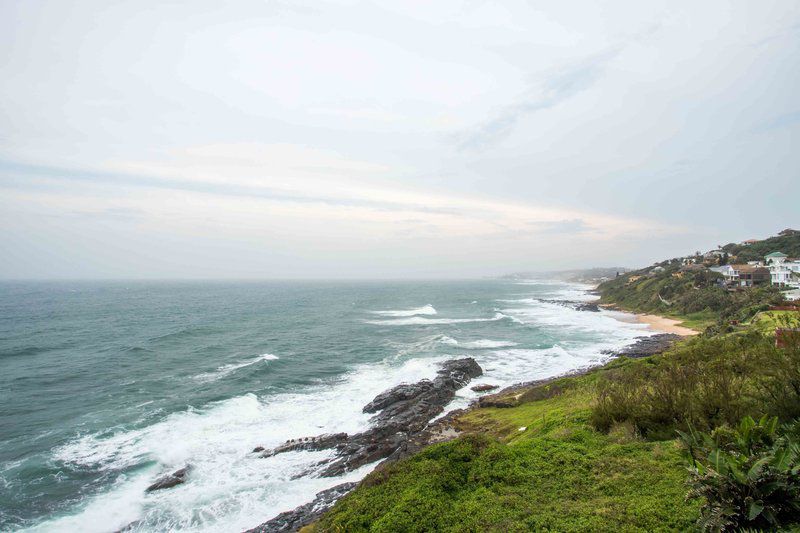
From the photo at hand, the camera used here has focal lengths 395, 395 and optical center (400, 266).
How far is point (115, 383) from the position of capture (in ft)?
102

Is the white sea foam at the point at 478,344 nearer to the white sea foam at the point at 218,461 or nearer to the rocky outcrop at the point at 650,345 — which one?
the rocky outcrop at the point at 650,345

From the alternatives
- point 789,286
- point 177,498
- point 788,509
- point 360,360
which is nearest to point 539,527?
point 788,509

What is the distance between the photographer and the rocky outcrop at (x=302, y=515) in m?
13.9

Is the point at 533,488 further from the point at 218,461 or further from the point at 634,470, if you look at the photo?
the point at 218,461

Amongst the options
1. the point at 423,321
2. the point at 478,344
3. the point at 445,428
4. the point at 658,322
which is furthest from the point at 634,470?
the point at 658,322

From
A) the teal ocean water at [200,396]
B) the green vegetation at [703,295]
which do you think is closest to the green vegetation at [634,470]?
the teal ocean water at [200,396]

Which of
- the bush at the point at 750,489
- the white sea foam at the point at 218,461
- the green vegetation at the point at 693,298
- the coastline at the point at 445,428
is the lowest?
the white sea foam at the point at 218,461

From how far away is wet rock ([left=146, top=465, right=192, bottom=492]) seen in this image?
1689 cm

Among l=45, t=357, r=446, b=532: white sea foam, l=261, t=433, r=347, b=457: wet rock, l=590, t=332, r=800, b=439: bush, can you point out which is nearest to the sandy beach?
l=590, t=332, r=800, b=439: bush

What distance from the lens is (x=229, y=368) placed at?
1410 inches

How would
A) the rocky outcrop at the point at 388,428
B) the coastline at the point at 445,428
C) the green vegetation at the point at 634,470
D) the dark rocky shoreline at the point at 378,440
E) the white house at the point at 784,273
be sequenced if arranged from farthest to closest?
the white house at the point at 784,273 < the rocky outcrop at the point at 388,428 < the dark rocky shoreline at the point at 378,440 < the coastline at the point at 445,428 < the green vegetation at the point at 634,470

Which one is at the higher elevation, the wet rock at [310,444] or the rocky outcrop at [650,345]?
the rocky outcrop at [650,345]

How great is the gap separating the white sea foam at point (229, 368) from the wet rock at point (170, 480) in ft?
49.9

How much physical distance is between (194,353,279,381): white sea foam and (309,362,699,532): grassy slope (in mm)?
25252
